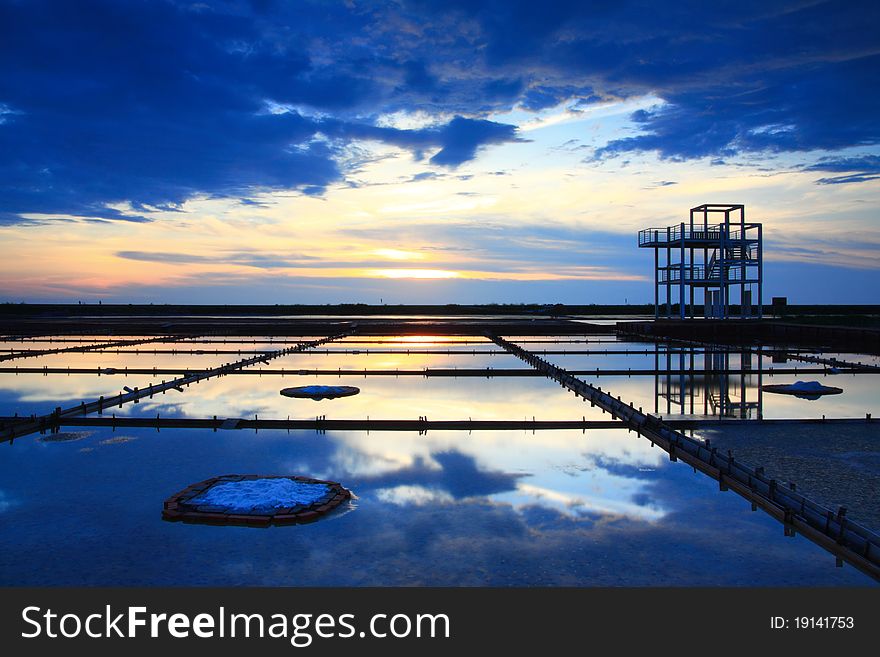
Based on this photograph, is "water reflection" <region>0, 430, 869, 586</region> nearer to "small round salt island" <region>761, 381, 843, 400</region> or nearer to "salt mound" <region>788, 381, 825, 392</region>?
"small round salt island" <region>761, 381, 843, 400</region>

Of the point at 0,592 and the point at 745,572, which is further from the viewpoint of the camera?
the point at 745,572

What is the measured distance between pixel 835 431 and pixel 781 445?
83.8 inches

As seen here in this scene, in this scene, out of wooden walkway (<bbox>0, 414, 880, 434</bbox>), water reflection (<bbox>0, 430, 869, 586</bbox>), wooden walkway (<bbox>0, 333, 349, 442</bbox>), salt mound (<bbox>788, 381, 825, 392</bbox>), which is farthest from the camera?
salt mound (<bbox>788, 381, 825, 392</bbox>)

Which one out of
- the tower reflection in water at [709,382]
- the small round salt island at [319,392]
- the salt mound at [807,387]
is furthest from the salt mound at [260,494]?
the salt mound at [807,387]

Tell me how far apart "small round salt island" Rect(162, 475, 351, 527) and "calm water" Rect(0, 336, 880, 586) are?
0.75 ft

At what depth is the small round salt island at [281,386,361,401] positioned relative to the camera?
19.7m

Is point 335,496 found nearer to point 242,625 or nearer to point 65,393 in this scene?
point 242,625

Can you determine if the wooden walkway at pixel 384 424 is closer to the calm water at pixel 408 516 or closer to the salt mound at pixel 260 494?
the calm water at pixel 408 516

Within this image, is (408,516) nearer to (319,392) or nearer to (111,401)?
(319,392)

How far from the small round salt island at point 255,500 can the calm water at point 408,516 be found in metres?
0.23

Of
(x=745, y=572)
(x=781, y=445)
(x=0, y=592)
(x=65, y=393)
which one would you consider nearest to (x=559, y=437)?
(x=781, y=445)

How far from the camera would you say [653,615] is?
6289 mm

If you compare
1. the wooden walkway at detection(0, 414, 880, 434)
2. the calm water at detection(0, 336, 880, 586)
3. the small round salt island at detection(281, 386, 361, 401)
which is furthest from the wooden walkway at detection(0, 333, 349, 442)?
the small round salt island at detection(281, 386, 361, 401)

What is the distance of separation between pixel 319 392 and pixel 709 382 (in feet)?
43.3
